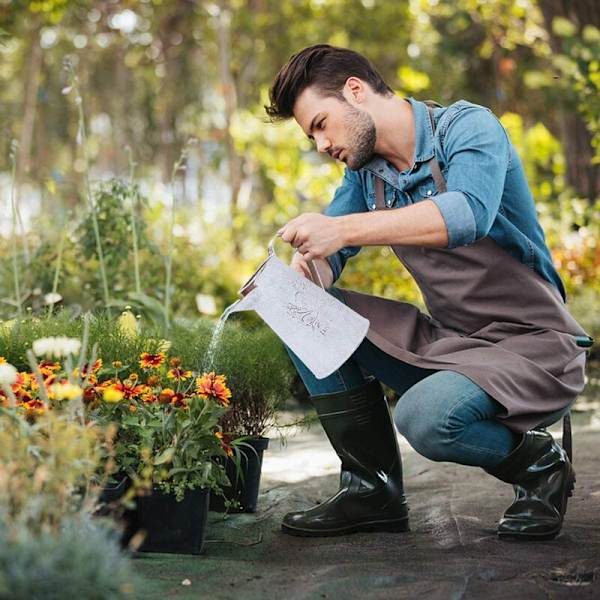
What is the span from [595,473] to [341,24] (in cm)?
1398

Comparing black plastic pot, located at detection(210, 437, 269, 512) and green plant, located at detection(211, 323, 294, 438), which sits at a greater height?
green plant, located at detection(211, 323, 294, 438)

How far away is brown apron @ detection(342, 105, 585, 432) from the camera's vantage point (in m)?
2.78

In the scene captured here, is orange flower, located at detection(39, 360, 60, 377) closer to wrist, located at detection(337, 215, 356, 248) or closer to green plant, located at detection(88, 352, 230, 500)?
green plant, located at detection(88, 352, 230, 500)

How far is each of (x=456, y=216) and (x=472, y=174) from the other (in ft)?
0.53

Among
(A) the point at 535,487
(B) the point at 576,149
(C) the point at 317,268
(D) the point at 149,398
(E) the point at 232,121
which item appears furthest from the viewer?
(E) the point at 232,121

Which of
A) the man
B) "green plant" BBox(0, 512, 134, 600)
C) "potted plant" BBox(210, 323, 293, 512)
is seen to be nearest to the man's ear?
the man

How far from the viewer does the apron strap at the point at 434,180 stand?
2.94 m

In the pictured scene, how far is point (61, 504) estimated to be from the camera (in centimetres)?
188

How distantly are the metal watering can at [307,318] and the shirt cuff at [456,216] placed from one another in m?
0.39

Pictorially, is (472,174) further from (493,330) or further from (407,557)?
(407,557)

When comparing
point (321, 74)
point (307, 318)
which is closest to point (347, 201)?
point (321, 74)

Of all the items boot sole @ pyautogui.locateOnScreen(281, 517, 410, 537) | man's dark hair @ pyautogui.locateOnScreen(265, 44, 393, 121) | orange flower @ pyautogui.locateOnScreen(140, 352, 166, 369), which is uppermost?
man's dark hair @ pyautogui.locateOnScreen(265, 44, 393, 121)

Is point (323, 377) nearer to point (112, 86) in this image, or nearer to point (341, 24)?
point (341, 24)

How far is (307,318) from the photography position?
9.36ft
